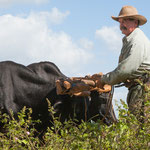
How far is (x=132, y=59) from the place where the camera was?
4.86 m

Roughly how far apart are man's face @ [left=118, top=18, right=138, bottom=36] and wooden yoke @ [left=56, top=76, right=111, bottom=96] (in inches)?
33.5

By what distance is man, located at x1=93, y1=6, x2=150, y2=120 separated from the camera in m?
4.87

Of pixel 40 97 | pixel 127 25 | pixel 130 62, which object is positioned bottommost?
pixel 40 97

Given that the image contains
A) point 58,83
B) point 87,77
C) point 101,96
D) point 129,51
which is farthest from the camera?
point 101,96

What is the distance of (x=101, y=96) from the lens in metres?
6.81

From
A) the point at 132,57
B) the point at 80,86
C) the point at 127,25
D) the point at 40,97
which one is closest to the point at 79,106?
the point at 40,97

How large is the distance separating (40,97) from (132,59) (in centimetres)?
272

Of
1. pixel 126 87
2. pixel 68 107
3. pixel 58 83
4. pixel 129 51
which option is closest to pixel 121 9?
pixel 129 51

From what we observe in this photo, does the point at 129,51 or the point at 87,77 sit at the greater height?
the point at 129,51

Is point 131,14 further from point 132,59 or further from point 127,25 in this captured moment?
point 132,59

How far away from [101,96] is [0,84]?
1.80m

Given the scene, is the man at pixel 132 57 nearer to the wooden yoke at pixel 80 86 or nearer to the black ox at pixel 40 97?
the wooden yoke at pixel 80 86

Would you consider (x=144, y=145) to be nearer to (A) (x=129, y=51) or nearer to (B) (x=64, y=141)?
(B) (x=64, y=141)

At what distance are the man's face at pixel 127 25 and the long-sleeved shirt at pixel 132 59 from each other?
68 mm
